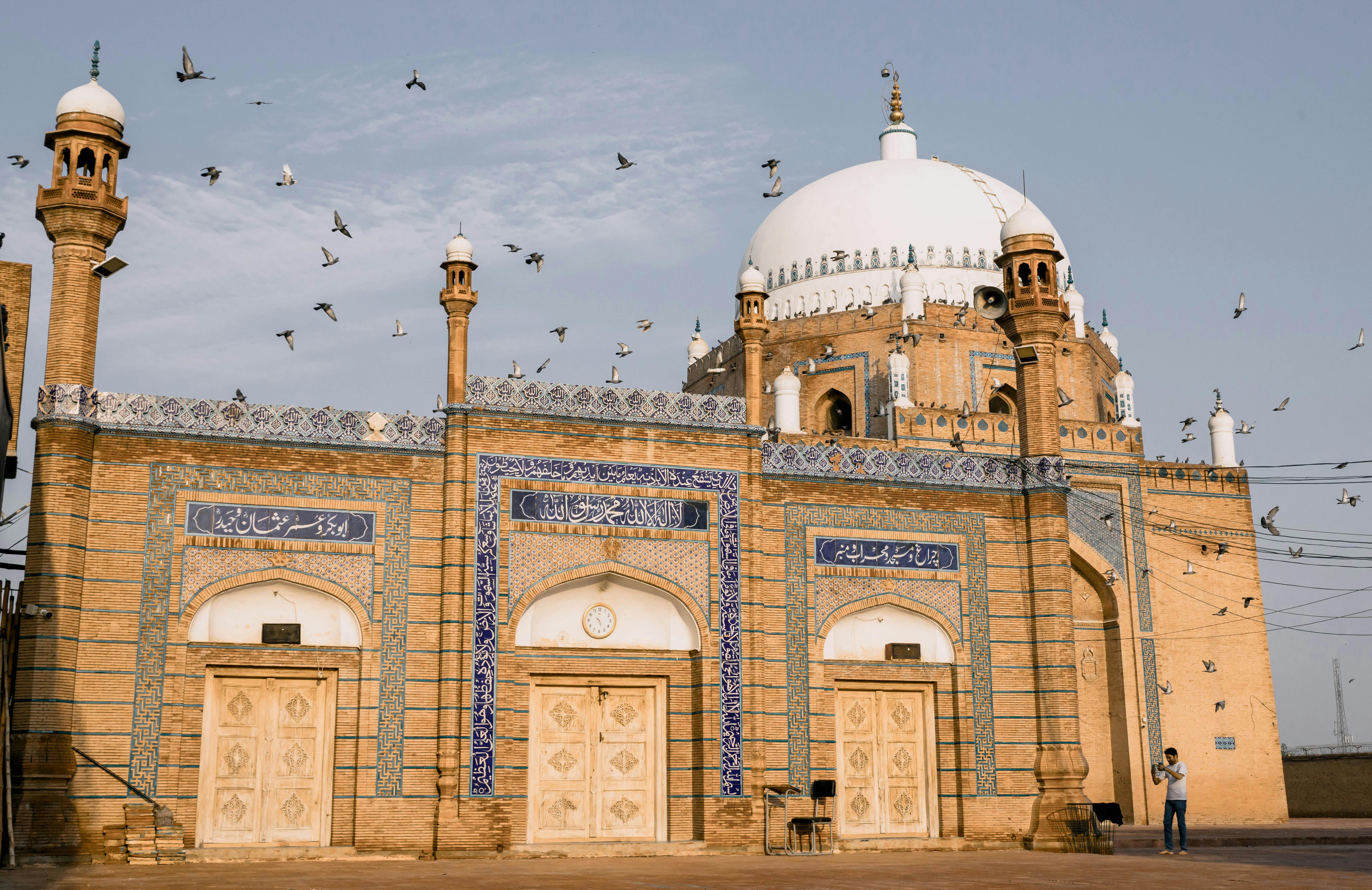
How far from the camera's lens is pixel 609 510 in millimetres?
16219

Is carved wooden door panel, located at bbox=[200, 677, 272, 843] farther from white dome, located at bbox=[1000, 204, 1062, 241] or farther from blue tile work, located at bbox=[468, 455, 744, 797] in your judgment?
white dome, located at bbox=[1000, 204, 1062, 241]

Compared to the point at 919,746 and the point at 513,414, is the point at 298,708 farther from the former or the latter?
the point at 919,746

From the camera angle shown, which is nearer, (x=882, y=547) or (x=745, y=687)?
(x=745, y=687)

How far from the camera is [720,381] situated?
30.6 m

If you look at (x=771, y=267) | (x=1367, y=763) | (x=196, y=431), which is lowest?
(x=1367, y=763)

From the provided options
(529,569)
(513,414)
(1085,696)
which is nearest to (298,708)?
(529,569)

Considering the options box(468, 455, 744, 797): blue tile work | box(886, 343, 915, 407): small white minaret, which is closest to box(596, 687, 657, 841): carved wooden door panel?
box(468, 455, 744, 797): blue tile work

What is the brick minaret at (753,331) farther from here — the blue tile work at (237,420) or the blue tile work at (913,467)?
the blue tile work at (237,420)

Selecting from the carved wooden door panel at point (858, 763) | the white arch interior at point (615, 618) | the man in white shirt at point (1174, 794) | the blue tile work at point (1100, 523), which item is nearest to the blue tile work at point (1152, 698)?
the blue tile work at point (1100, 523)

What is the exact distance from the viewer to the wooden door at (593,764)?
619 inches

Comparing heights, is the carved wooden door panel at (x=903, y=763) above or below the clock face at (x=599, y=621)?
below

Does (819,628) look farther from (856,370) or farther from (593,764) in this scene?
(856,370)

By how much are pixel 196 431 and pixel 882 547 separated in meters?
8.29

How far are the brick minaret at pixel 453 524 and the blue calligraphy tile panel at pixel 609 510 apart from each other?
71 cm
